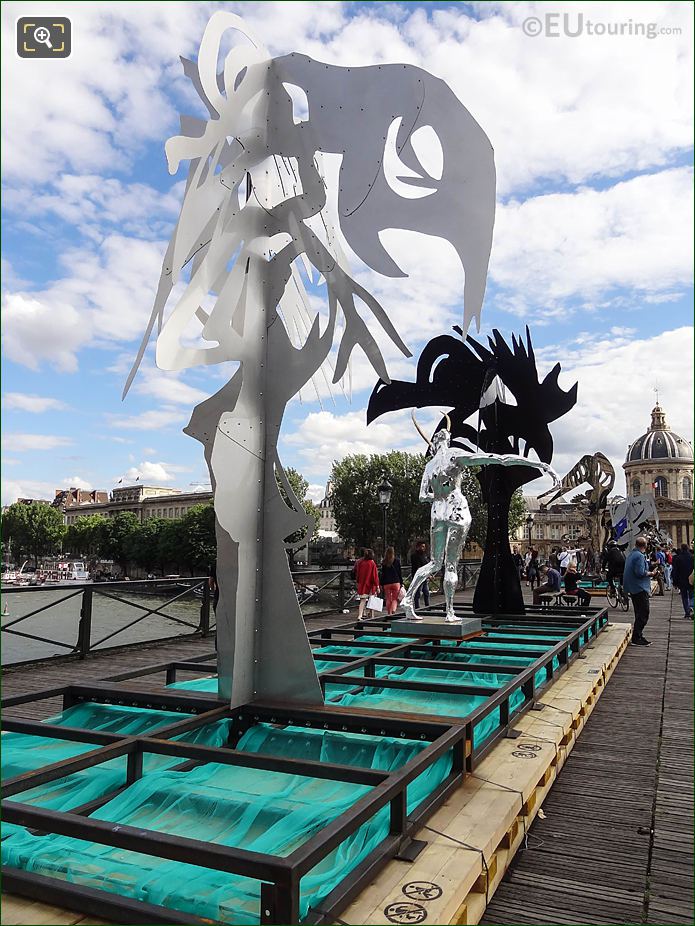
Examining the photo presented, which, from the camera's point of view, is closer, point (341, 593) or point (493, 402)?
point (493, 402)

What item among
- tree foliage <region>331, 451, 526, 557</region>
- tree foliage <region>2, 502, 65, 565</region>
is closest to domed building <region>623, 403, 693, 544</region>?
tree foliage <region>331, 451, 526, 557</region>

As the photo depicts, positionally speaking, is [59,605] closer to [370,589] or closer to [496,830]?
[370,589]

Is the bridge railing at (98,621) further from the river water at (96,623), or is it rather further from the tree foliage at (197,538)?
the tree foliage at (197,538)

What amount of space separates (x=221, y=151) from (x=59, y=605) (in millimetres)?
8055

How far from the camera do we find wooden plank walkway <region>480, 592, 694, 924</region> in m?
3.25

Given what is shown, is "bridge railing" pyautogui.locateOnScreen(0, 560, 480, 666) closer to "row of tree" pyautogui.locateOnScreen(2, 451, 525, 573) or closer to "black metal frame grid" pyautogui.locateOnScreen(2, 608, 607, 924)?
"row of tree" pyautogui.locateOnScreen(2, 451, 525, 573)

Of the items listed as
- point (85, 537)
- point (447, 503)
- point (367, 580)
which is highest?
point (447, 503)

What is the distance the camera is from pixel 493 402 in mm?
12000

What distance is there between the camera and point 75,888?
2.54 metres

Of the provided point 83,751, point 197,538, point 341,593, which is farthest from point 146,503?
point 83,751

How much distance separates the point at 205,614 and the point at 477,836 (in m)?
9.83

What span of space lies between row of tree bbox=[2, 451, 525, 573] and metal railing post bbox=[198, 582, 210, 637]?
5.55ft

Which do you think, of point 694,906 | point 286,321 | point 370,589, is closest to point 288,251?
point 286,321

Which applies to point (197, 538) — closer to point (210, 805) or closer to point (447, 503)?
point (447, 503)
